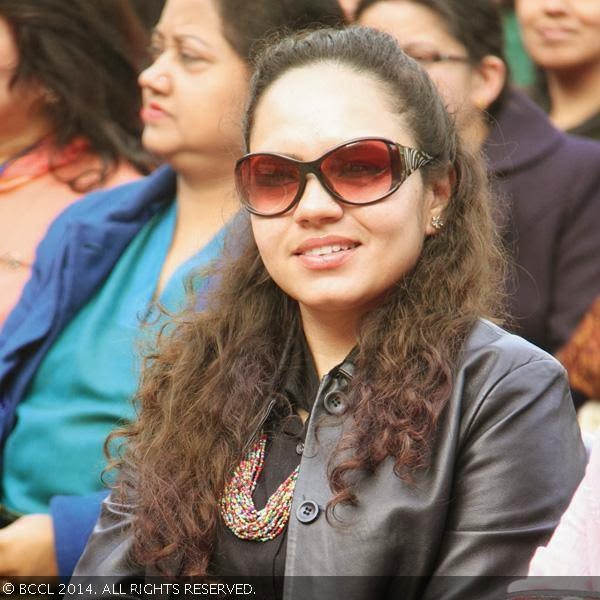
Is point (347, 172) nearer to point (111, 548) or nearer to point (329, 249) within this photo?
point (329, 249)

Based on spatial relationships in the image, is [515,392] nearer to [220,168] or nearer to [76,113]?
[220,168]

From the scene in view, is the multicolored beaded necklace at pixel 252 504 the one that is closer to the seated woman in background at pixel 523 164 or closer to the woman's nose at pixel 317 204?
the woman's nose at pixel 317 204

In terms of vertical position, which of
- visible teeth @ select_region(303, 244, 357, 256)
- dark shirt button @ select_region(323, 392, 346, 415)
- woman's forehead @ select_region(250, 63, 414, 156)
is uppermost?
woman's forehead @ select_region(250, 63, 414, 156)

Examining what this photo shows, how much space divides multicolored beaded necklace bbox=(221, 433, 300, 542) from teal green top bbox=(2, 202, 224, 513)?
0.78 m

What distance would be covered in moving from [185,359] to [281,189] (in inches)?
18.5

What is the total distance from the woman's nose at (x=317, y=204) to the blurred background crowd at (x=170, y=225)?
681 mm

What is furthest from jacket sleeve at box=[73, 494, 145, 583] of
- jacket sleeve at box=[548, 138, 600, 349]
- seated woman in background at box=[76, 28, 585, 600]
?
jacket sleeve at box=[548, 138, 600, 349]

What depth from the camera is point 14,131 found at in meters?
4.11

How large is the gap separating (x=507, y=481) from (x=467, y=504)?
86 mm

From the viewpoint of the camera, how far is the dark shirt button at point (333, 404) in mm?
2361

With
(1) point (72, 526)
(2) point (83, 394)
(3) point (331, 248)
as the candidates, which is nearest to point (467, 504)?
(3) point (331, 248)

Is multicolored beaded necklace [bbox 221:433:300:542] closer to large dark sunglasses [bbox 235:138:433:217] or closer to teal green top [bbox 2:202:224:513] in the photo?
large dark sunglasses [bbox 235:138:433:217]

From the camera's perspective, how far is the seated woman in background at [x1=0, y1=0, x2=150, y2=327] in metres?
3.94

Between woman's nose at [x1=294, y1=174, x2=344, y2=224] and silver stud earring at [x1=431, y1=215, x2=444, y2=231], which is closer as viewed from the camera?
woman's nose at [x1=294, y1=174, x2=344, y2=224]
